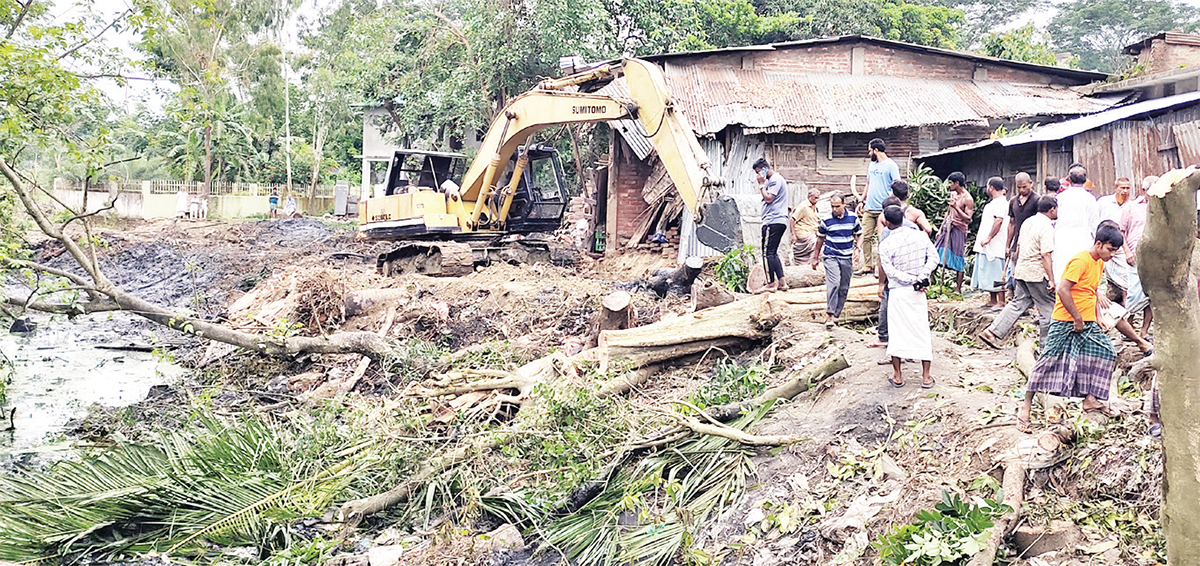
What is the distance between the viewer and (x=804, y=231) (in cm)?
1112

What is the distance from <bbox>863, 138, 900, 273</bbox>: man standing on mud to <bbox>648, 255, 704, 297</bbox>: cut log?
1.93 metres

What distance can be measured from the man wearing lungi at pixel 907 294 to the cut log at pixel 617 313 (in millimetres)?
3039

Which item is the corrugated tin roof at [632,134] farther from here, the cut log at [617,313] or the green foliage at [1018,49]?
the green foliage at [1018,49]

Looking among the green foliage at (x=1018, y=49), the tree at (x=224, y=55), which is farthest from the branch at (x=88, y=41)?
the tree at (x=224, y=55)

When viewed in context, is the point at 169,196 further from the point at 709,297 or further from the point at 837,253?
the point at 837,253

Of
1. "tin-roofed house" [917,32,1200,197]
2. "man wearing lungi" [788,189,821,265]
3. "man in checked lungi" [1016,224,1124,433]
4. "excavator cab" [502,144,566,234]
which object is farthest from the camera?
"excavator cab" [502,144,566,234]

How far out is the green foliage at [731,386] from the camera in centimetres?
751

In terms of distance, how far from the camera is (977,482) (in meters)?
4.99

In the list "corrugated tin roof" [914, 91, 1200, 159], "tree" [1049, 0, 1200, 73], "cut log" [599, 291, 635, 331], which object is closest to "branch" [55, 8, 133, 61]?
"cut log" [599, 291, 635, 331]

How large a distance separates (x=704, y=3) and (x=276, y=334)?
17.4 metres

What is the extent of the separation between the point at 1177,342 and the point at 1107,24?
42094mm

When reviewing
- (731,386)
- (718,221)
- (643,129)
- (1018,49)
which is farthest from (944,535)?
(1018,49)

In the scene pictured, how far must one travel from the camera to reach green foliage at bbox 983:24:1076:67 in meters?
20.4

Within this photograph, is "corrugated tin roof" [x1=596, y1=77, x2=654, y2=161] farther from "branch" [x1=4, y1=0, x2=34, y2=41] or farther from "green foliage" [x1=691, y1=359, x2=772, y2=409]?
"branch" [x1=4, y1=0, x2=34, y2=41]
